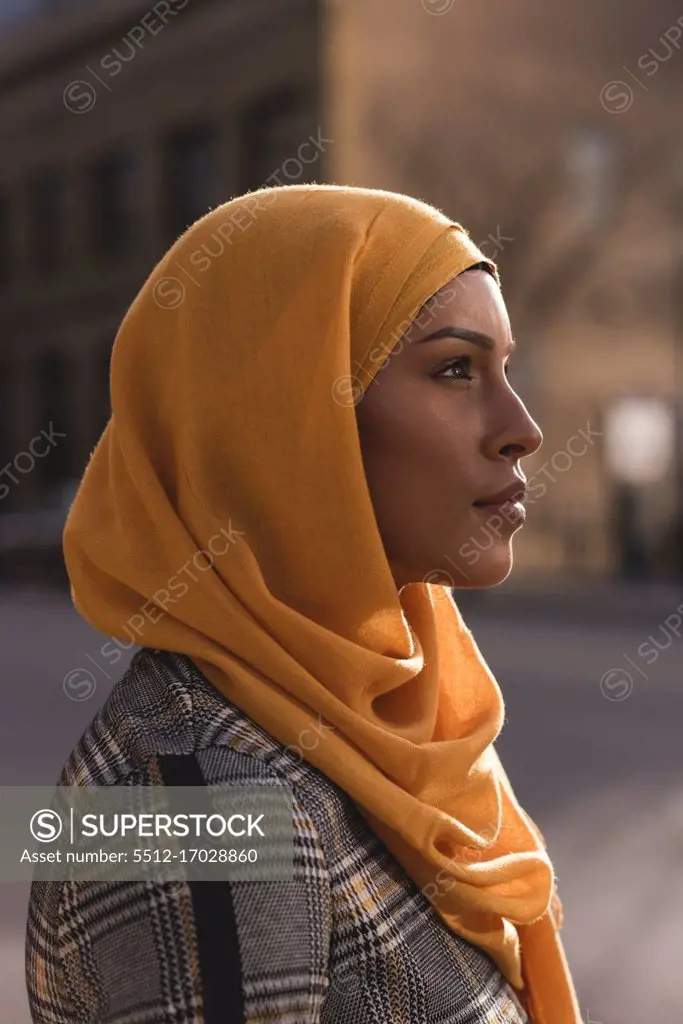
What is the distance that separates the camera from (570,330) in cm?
1953

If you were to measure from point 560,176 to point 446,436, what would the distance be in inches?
721

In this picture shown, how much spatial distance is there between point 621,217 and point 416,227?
60.6 feet

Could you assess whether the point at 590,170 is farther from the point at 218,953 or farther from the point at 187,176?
the point at 218,953

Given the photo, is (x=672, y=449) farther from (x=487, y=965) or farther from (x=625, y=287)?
(x=487, y=965)

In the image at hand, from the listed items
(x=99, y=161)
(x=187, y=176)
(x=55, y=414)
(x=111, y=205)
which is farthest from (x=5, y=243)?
(x=187, y=176)

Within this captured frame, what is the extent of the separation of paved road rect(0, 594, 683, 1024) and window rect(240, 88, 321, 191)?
8.61 meters

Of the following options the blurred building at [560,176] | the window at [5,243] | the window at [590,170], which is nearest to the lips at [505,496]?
the blurred building at [560,176]

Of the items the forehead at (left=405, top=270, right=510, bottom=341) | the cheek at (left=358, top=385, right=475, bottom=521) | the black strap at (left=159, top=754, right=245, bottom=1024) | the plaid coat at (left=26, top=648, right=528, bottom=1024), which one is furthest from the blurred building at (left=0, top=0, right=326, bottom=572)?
the black strap at (left=159, top=754, right=245, bottom=1024)

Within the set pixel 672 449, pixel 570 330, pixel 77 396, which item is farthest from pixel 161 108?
pixel 672 449

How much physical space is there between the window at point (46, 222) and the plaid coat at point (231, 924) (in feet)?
83.4

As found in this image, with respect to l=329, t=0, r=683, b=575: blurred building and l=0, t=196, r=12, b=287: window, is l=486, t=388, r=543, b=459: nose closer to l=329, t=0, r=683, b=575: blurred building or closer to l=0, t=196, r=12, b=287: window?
l=329, t=0, r=683, b=575: blurred building

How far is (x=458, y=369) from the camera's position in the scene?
1.66 metres

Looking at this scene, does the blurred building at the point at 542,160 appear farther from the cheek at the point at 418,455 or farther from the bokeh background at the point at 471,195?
the cheek at the point at 418,455

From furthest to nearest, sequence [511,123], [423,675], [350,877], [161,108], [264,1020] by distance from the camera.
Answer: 1. [161,108]
2. [511,123]
3. [423,675]
4. [350,877]
5. [264,1020]
